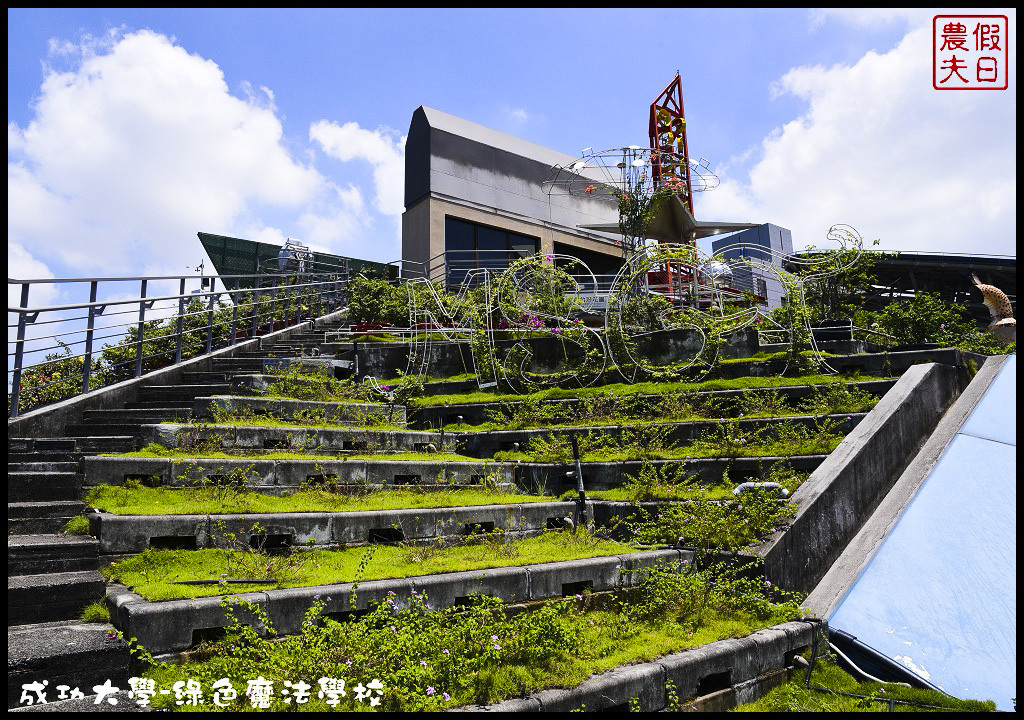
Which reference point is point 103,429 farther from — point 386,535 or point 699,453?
point 699,453

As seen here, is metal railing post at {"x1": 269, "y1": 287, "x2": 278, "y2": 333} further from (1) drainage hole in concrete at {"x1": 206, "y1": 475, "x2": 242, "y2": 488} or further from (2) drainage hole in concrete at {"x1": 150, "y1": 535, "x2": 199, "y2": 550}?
(2) drainage hole in concrete at {"x1": 150, "y1": 535, "x2": 199, "y2": 550}

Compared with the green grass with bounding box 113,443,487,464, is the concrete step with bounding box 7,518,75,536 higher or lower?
lower

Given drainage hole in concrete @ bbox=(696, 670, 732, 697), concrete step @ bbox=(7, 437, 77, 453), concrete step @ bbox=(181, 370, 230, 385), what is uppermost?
concrete step @ bbox=(181, 370, 230, 385)

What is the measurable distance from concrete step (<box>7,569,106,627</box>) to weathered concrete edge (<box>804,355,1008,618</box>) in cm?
555

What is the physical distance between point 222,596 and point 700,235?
20.7 metres

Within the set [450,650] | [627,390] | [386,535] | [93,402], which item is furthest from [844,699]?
[93,402]

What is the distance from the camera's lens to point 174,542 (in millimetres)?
4887

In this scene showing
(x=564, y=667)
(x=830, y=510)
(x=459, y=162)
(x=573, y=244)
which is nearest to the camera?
(x=564, y=667)

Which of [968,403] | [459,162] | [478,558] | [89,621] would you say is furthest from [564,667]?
[459,162]

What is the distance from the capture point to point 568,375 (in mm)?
11305

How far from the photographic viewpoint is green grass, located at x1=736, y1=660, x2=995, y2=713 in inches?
170

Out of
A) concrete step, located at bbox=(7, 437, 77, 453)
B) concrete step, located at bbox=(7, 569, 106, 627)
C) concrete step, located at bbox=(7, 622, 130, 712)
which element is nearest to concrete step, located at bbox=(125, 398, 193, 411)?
concrete step, located at bbox=(7, 437, 77, 453)

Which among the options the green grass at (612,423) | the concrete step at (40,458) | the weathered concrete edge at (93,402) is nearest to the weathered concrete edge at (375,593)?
the concrete step at (40,458)

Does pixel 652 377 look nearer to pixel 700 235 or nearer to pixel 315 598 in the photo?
pixel 315 598
